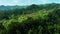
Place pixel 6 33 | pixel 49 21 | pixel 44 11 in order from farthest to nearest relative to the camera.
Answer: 1. pixel 44 11
2. pixel 49 21
3. pixel 6 33

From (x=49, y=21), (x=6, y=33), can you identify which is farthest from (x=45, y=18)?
(x=6, y=33)

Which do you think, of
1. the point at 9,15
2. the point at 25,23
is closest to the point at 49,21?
the point at 25,23

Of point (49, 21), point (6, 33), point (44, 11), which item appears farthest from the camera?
point (44, 11)

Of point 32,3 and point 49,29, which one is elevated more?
point 32,3

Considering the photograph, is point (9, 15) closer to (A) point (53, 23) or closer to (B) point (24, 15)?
(B) point (24, 15)

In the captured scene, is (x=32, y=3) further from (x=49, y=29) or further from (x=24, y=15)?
(x=49, y=29)

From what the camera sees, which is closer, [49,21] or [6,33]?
[6,33]
